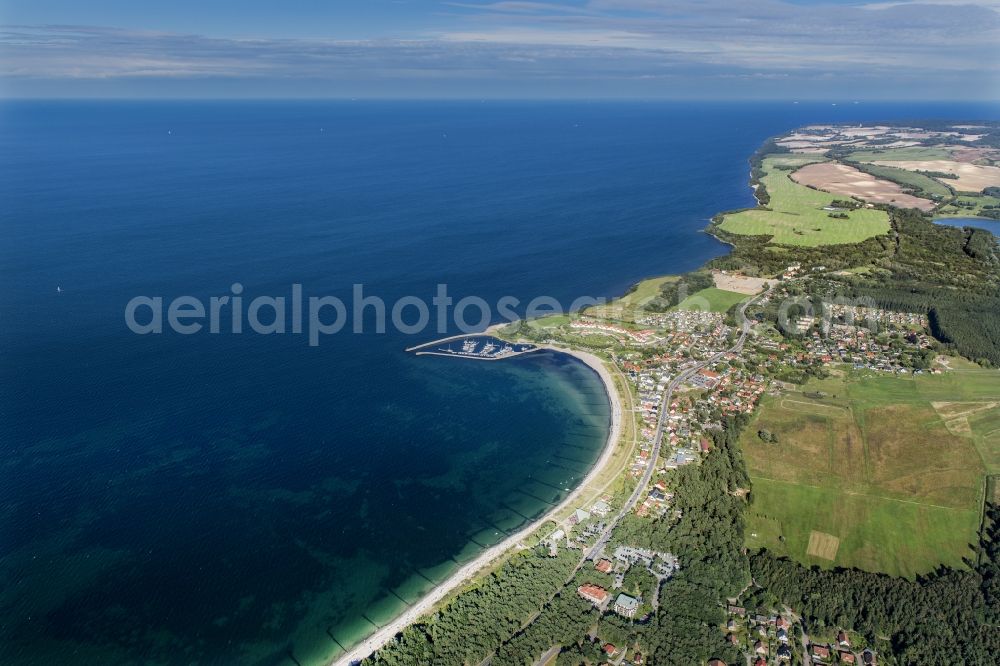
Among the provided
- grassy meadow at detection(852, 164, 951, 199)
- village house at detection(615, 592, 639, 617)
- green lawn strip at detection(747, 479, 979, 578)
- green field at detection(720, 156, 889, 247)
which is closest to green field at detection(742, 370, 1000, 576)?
green lawn strip at detection(747, 479, 979, 578)

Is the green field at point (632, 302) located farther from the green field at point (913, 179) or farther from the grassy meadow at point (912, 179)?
the grassy meadow at point (912, 179)

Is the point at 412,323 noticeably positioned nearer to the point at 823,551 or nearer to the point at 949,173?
the point at 823,551

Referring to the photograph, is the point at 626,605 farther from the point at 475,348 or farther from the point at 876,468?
the point at 475,348

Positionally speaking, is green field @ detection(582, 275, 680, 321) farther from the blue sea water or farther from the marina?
the marina

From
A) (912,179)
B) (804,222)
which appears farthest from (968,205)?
(804,222)

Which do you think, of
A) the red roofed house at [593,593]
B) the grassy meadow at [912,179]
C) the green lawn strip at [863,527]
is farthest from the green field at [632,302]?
the grassy meadow at [912,179]
